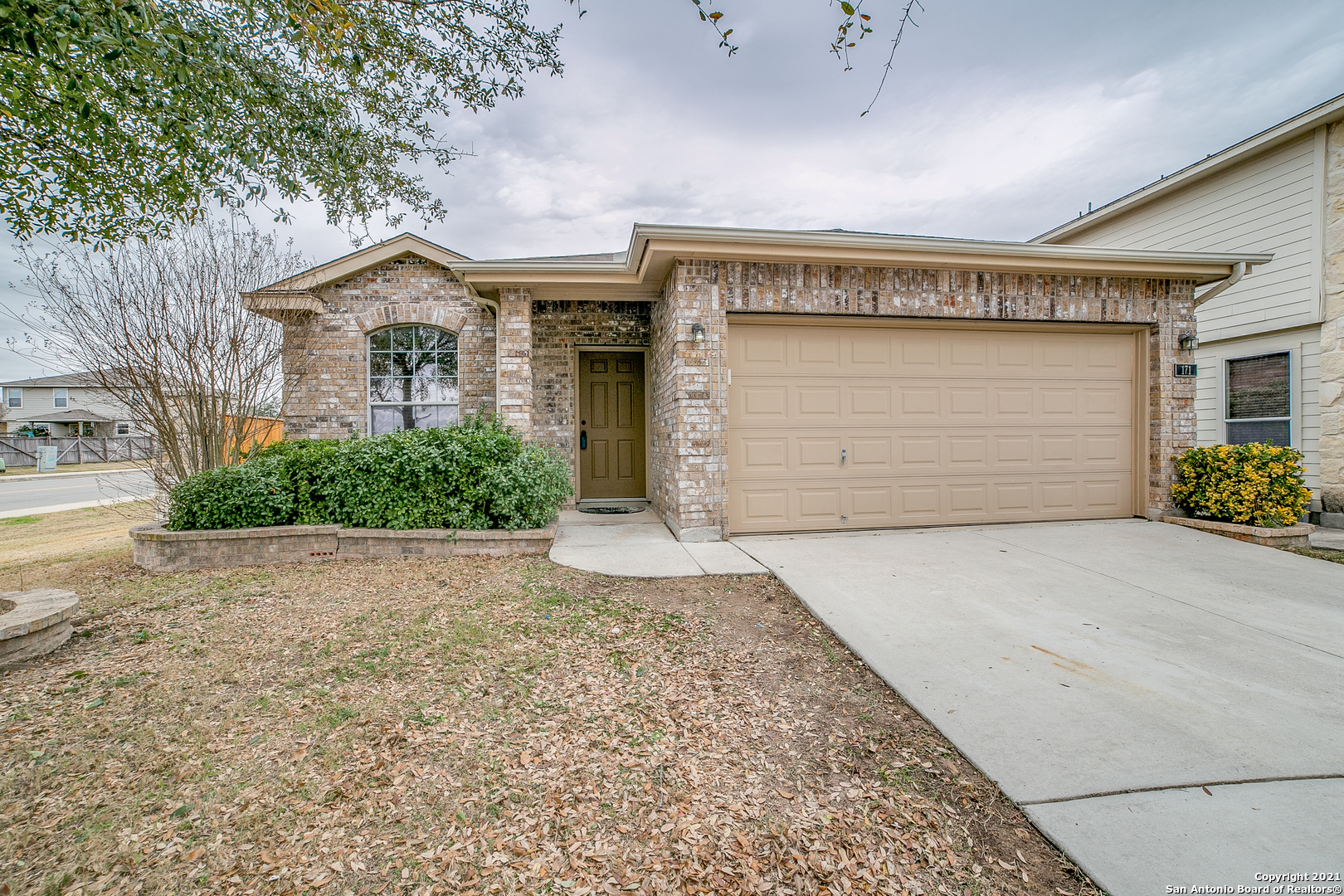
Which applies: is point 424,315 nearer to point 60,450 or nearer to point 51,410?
point 60,450

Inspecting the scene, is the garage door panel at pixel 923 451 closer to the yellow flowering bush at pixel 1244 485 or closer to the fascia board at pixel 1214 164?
the yellow flowering bush at pixel 1244 485

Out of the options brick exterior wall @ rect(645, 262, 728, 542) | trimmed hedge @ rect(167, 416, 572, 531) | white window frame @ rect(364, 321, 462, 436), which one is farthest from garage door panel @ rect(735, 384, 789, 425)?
white window frame @ rect(364, 321, 462, 436)

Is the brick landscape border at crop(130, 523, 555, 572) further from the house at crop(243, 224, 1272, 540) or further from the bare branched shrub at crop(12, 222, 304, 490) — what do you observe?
the house at crop(243, 224, 1272, 540)

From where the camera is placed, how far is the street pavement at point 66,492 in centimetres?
809

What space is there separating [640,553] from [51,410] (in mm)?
38669

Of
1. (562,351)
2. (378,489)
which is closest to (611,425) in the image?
(562,351)

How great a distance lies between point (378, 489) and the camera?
5051 mm

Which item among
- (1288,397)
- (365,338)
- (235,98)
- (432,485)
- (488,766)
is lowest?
(488,766)

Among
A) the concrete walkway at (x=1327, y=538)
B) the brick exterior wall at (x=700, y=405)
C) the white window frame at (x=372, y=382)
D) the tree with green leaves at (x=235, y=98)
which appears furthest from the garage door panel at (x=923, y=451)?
the white window frame at (x=372, y=382)

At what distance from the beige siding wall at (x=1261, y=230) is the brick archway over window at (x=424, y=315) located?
10540mm

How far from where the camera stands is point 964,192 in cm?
970

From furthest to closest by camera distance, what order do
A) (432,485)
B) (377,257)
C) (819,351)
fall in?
(377,257) < (819,351) < (432,485)

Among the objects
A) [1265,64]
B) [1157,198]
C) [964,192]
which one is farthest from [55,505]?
[1265,64]

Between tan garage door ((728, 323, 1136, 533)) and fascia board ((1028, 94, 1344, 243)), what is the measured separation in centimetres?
309
